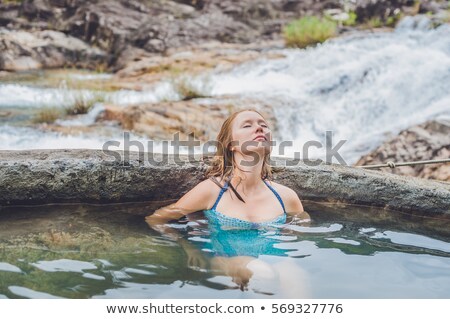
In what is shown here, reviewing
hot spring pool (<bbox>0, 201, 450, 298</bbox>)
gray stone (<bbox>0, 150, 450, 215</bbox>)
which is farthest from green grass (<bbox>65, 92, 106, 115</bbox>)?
hot spring pool (<bbox>0, 201, 450, 298</bbox>)

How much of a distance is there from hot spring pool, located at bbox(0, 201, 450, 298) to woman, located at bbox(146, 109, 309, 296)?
0.29ft

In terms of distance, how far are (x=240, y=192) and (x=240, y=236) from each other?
292mm

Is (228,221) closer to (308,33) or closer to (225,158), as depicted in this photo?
(225,158)

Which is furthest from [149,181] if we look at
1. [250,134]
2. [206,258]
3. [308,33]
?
[308,33]

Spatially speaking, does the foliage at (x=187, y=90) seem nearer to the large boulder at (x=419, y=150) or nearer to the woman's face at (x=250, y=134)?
the large boulder at (x=419, y=150)

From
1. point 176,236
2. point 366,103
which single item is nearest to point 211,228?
point 176,236

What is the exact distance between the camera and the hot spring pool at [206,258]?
2.06m

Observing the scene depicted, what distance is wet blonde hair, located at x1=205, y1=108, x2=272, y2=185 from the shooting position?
287 cm

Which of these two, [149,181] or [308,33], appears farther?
[308,33]

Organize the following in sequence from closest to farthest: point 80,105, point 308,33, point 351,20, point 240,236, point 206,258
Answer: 1. point 206,258
2. point 240,236
3. point 80,105
4. point 308,33
5. point 351,20

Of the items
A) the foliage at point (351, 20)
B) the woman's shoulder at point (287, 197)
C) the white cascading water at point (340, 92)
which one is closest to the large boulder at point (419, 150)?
the white cascading water at point (340, 92)

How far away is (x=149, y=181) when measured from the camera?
312cm
